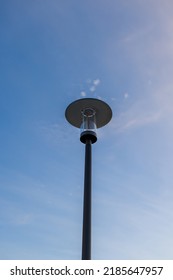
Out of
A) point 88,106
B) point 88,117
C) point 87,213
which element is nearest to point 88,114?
point 88,117

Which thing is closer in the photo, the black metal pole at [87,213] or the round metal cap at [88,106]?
the black metal pole at [87,213]

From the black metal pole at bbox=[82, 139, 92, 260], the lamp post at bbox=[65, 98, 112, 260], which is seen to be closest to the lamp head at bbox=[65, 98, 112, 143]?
the lamp post at bbox=[65, 98, 112, 260]

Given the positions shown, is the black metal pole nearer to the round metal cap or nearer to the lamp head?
the lamp head

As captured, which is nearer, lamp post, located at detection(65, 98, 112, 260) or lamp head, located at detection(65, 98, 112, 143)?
lamp post, located at detection(65, 98, 112, 260)

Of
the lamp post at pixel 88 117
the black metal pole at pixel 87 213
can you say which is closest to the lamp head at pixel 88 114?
the lamp post at pixel 88 117

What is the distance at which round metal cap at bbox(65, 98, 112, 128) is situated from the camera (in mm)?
8125

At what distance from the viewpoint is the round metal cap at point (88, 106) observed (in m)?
8.12

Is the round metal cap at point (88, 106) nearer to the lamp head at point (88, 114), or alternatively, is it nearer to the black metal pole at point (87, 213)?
the lamp head at point (88, 114)

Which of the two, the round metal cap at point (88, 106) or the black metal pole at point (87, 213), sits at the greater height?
the round metal cap at point (88, 106)

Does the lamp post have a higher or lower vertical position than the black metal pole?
higher

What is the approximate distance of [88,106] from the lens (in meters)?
8.20

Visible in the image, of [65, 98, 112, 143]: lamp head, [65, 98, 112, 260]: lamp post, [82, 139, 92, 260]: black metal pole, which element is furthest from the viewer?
[65, 98, 112, 143]: lamp head
